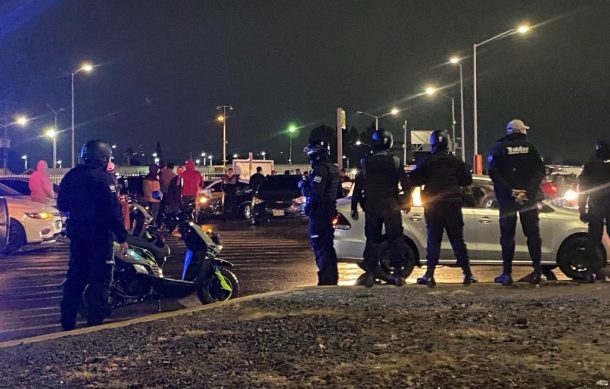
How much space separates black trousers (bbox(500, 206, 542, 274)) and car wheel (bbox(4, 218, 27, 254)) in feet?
33.8

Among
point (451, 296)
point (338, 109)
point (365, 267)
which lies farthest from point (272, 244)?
point (451, 296)

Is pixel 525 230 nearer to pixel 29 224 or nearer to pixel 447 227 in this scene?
pixel 447 227

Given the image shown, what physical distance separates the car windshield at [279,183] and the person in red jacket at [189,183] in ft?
18.0

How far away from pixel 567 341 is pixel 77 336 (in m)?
4.21

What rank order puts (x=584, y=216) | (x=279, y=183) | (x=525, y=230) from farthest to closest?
(x=279, y=183), (x=584, y=216), (x=525, y=230)

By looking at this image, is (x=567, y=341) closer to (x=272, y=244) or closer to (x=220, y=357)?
(x=220, y=357)

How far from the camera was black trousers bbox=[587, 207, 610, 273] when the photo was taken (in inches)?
373

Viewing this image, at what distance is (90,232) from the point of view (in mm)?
7625

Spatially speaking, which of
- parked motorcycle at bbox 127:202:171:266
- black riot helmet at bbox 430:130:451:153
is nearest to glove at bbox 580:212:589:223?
black riot helmet at bbox 430:130:451:153

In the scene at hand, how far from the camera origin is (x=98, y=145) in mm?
7863

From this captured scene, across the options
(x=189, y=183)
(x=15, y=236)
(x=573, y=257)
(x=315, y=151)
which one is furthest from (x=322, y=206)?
(x=189, y=183)

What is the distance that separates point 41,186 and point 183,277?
9.33 metres

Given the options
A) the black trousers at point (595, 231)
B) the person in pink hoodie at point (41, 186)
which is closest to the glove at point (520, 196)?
the black trousers at point (595, 231)

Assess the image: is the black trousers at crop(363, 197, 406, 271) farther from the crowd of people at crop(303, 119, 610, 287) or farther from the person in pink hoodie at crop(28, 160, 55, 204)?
the person in pink hoodie at crop(28, 160, 55, 204)
